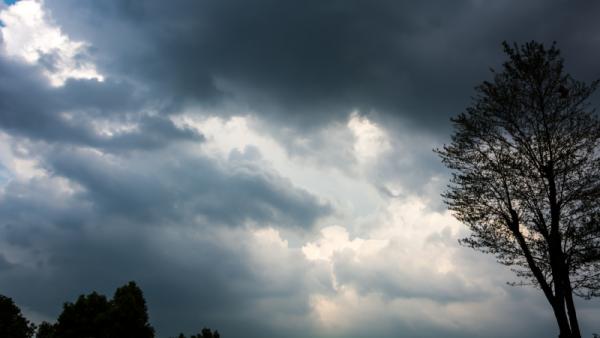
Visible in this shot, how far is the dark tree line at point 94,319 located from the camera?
49.2 m

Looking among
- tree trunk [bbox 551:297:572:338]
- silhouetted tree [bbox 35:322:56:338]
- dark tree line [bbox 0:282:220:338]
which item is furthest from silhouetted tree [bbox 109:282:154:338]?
tree trunk [bbox 551:297:572:338]

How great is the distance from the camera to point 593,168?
1858cm

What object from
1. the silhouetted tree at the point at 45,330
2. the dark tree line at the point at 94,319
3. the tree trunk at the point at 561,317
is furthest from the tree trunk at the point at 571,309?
the silhouetted tree at the point at 45,330

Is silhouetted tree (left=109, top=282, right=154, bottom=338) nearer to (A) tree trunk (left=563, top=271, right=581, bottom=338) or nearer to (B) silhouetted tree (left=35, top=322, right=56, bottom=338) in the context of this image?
(B) silhouetted tree (left=35, top=322, right=56, bottom=338)

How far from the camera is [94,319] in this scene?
166 feet

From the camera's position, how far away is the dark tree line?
49250 mm

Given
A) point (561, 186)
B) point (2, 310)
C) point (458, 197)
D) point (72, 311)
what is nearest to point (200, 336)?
point (72, 311)

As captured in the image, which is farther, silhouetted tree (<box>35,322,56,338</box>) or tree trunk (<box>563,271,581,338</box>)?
silhouetted tree (<box>35,322,56,338</box>)

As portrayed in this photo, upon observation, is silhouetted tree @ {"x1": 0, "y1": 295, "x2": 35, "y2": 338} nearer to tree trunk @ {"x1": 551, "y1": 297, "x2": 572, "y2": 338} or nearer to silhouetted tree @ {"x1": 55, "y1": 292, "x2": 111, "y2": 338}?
silhouetted tree @ {"x1": 55, "y1": 292, "x2": 111, "y2": 338}

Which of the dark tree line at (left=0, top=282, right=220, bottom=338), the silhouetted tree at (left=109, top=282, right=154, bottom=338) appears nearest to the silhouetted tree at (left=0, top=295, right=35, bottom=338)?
the dark tree line at (left=0, top=282, right=220, bottom=338)

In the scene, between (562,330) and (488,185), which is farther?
(488,185)

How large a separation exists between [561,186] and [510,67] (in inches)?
252

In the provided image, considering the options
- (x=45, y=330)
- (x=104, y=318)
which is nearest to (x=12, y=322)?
(x=45, y=330)

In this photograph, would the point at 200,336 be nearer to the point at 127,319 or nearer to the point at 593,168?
the point at 127,319
